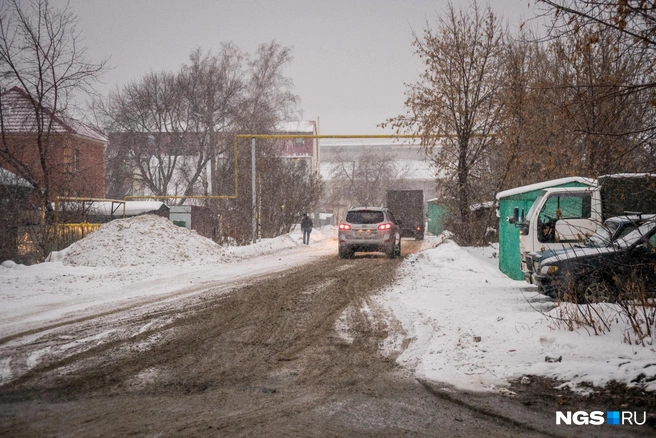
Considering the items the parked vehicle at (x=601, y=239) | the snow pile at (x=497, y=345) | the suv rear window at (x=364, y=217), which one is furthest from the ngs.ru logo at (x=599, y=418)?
the suv rear window at (x=364, y=217)

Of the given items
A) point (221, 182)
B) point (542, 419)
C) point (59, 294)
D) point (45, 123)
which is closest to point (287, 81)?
point (221, 182)

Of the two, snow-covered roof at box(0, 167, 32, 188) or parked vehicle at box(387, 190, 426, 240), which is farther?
parked vehicle at box(387, 190, 426, 240)

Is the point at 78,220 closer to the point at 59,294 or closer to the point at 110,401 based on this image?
the point at 59,294

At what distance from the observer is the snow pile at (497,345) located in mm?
5297

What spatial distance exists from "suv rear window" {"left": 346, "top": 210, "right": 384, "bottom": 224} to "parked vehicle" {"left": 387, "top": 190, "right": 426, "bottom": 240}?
684 inches

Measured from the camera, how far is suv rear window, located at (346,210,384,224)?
20609 millimetres

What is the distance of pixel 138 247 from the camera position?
18.1 meters

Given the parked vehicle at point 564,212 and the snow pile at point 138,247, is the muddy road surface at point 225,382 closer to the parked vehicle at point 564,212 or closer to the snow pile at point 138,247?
the parked vehicle at point 564,212

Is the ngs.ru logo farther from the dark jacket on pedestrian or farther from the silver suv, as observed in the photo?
the dark jacket on pedestrian

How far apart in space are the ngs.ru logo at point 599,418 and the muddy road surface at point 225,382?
348 millimetres

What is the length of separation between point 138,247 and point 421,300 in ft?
36.1

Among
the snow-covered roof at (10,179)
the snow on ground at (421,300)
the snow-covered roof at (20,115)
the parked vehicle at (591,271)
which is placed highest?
the snow-covered roof at (20,115)

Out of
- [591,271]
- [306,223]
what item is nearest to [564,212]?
[591,271]

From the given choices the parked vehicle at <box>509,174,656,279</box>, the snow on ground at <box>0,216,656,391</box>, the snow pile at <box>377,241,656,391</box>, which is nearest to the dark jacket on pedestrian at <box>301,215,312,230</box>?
the snow on ground at <box>0,216,656,391</box>
